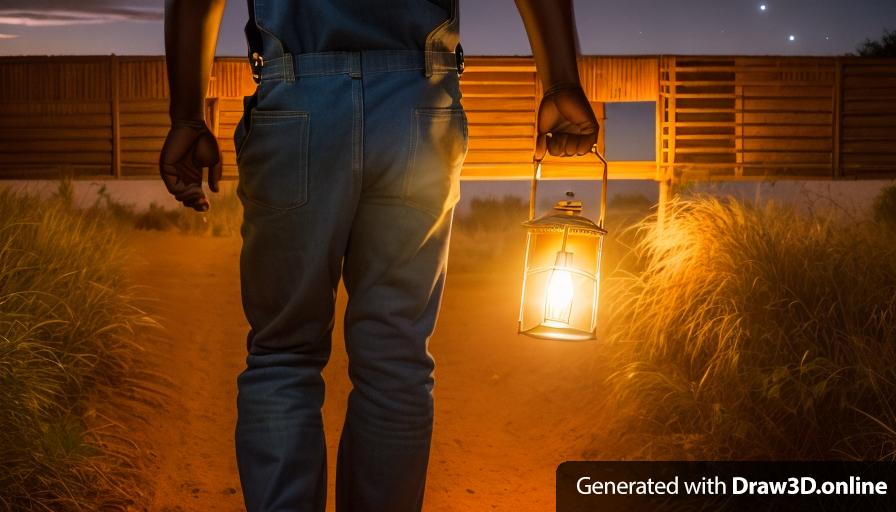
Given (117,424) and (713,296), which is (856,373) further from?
(117,424)

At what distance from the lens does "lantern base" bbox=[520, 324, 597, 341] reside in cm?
295

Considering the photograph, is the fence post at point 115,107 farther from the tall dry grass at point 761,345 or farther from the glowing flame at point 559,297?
the glowing flame at point 559,297

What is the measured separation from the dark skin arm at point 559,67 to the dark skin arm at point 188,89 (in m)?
0.73

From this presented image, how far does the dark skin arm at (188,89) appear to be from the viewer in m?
2.12

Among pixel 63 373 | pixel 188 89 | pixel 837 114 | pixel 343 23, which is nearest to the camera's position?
pixel 343 23

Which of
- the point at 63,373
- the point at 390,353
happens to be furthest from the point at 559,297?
the point at 63,373

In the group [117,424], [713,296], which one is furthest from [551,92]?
[117,424]

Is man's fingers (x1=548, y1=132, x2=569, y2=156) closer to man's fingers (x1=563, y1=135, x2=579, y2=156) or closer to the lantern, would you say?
man's fingers (x1=563, y1=135, x2=579, y2=156)

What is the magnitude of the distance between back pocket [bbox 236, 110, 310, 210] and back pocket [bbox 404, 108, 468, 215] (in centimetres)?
22
